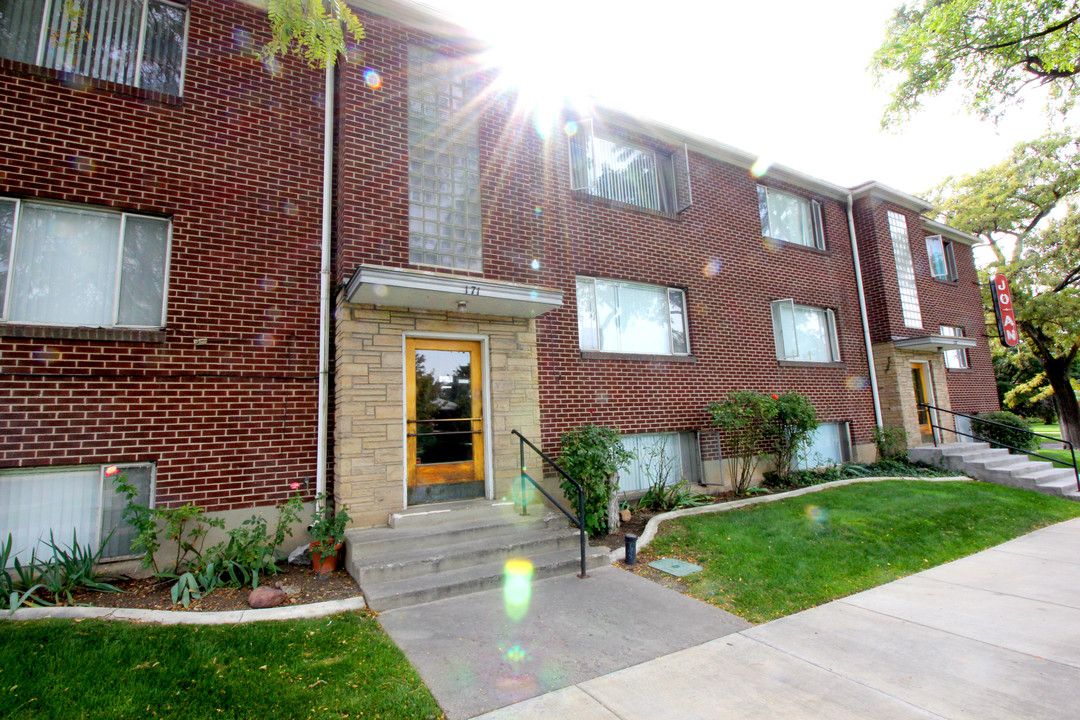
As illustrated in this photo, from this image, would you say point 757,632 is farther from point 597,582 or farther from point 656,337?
point 656,337

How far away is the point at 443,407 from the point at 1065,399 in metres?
24.2

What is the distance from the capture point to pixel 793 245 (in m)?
12.1

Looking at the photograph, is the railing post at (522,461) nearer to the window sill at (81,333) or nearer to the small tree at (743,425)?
the small tree at (743,425)

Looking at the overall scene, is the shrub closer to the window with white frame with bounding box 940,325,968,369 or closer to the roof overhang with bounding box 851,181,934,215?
the window with white frame with bounding box 940,325,968,369

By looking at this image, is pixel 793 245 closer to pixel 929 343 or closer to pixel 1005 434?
pixel 929 343

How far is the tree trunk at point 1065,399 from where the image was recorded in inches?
738

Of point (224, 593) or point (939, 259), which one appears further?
point (939, 259)

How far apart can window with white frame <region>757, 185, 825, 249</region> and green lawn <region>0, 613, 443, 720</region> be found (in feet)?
37.5

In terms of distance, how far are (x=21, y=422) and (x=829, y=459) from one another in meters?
13.3

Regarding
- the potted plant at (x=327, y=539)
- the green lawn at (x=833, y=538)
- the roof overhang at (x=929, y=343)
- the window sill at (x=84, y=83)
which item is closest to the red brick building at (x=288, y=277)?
the window sill at (x=84, y=83)

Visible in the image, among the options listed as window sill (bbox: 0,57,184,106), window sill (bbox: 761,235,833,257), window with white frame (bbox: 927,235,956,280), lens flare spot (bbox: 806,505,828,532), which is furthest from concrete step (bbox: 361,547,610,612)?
window with white frame (bbox: 927,235,956,280)

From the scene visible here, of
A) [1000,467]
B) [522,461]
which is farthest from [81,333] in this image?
[1000,467]

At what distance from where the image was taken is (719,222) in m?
10.8

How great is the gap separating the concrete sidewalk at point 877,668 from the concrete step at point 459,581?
1.89m
